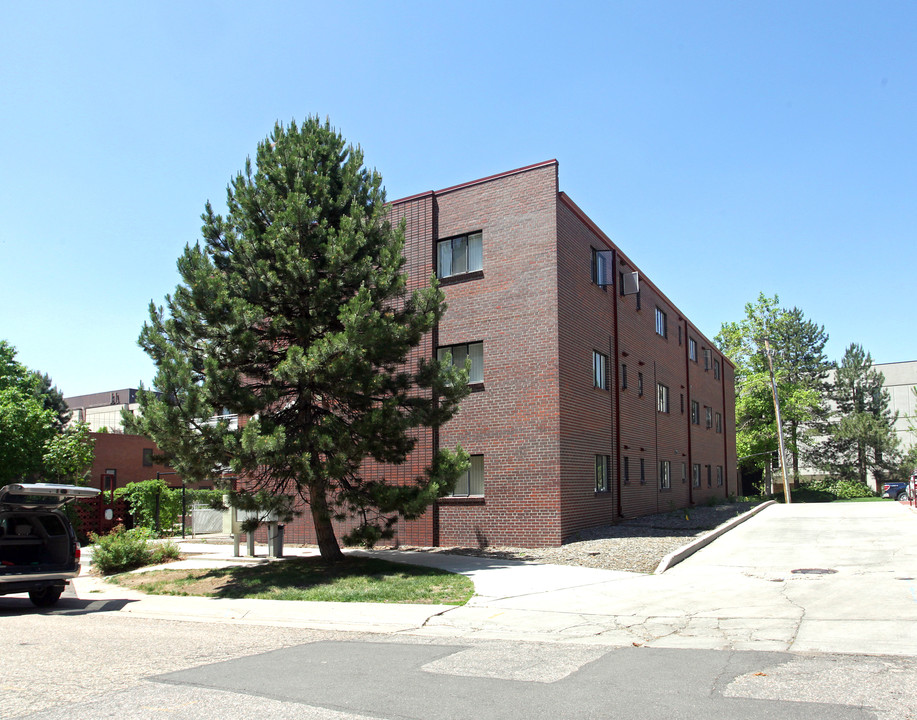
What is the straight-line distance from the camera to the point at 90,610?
1262cm

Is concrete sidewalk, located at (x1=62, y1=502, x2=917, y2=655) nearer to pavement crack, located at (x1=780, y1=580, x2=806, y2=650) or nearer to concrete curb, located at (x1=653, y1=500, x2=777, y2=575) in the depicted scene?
pavement crack, located at (x1=780, y1=580, x2=806, y2=650)

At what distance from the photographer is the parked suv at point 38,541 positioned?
12.5m

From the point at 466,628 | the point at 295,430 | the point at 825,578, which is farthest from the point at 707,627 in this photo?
the point at 295,430

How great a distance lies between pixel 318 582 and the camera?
14125 millimetres

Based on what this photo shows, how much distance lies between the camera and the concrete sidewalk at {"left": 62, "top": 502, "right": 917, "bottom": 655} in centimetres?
901

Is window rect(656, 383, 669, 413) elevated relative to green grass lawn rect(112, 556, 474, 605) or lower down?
elevated

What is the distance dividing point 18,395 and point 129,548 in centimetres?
1387

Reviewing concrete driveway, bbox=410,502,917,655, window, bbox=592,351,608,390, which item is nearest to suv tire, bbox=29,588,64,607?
concrete driveway, bbox=410,502,917,655

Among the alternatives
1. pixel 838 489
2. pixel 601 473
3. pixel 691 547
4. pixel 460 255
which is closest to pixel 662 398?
pixel 601 473

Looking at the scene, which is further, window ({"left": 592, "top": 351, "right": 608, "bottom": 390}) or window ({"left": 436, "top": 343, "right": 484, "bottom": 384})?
window ({"left": 592, "top": 351, "right": 608, "bottom": 390})

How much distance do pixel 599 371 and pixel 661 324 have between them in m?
10.5

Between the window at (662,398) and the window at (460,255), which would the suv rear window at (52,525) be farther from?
the window at (662,398)

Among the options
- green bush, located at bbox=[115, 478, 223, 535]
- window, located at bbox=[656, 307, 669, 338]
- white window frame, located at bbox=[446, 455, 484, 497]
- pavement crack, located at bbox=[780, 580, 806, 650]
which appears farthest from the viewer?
window, located at bbox=[656, 307, 669, 338]

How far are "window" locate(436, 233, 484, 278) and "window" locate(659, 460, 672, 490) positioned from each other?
13679 mm
